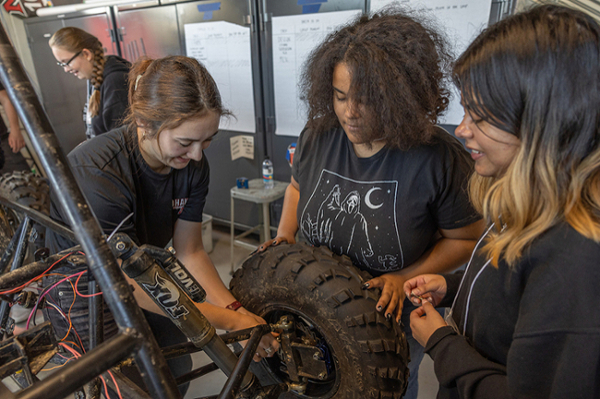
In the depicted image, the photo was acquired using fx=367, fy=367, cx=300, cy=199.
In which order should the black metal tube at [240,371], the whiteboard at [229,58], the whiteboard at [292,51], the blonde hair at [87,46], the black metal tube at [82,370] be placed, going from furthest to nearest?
the whiteboard at [229,58] → the whiteboard at [292,51] → the blonde hair at [87,46] → the black metal tube at [240,371] → the black metal tube at [82,370]

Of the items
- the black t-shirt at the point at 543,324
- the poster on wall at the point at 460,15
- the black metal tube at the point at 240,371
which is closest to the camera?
the black t-shirt at the point at 543,324

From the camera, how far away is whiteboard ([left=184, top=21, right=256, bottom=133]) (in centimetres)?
255

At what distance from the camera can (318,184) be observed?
3.34 ft

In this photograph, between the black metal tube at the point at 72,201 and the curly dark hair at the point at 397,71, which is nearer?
the black metal tube at the point at 72,201

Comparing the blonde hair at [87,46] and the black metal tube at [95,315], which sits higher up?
the blonde hair at [87,46]

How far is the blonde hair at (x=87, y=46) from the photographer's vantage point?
210cm

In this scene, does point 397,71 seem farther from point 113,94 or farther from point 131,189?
point 113,94

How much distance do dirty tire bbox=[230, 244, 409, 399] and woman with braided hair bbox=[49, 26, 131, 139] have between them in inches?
63.8

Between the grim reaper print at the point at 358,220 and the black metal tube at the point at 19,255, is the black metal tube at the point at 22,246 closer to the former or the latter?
the black metal tube at the point at 19,255

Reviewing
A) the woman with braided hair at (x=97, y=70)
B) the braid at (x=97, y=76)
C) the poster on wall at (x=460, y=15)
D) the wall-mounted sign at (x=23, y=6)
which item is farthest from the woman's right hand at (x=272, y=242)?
the wall-mounted sign at (x=23, y=6)

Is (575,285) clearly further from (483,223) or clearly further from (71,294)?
(71,294)

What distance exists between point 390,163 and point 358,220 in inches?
6.4

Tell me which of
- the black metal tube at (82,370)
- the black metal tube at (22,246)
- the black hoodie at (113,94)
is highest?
the black metal tube at (82,370)

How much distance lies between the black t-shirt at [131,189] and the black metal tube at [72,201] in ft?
1.35
